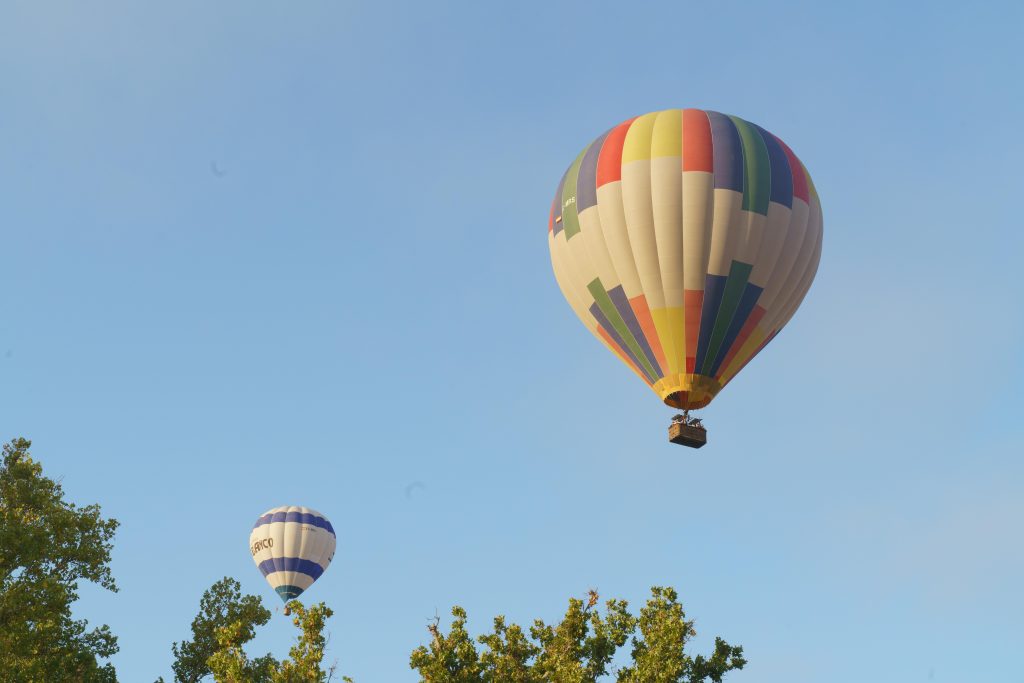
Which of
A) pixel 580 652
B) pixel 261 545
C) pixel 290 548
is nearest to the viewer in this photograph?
pixel 580 652

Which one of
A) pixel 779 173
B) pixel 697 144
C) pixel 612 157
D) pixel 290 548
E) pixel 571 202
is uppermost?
pixel 290 548

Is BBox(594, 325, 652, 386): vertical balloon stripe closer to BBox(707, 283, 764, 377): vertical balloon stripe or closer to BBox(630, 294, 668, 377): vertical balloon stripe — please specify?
BBox(630, 294, 668, 377): vertical balloon stripe

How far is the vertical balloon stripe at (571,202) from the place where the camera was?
47.5m

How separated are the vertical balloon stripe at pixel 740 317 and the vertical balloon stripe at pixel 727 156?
11.7 feet

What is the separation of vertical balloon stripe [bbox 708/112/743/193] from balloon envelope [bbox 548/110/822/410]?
4 centimetres

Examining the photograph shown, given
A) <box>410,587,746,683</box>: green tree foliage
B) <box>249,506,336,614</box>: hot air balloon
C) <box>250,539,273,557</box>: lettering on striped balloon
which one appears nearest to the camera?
<box>410,587,746,683</box>: green tree foliage

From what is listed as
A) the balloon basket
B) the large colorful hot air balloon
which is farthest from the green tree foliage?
the large colorful hot air balloon

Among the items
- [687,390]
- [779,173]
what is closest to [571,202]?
[779,173]

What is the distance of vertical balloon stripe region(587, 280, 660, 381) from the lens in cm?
4584

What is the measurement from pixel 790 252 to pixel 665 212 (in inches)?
191

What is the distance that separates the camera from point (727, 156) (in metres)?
45.9

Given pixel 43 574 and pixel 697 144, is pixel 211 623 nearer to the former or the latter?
pixel 43 574

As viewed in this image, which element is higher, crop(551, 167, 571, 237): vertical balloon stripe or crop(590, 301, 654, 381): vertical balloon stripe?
crop(551, 167, 571, 237): vertical balloon stripe

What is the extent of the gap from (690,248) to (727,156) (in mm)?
3759
